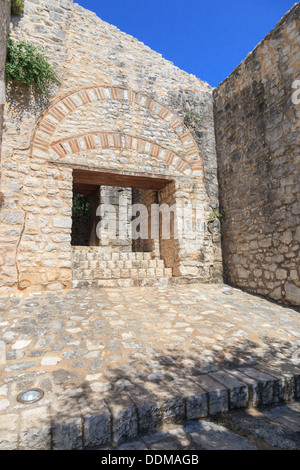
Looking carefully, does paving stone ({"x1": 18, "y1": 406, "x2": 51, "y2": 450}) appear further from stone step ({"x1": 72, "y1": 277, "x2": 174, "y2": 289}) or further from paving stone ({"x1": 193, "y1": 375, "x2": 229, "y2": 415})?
stone step ({"x1": 72, "y1": 277, "x2": 174, "y2": 289})

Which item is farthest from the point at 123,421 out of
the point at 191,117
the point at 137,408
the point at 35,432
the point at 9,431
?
the point at 191,117

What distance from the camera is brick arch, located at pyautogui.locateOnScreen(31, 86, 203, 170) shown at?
15.3ft

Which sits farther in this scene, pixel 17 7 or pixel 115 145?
pixel 115 145

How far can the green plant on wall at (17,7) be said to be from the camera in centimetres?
477

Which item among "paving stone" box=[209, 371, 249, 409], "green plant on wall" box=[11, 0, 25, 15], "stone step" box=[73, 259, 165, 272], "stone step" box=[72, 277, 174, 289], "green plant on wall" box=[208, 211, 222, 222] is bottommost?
"paving stone" box=[209, 371, 249, 409]

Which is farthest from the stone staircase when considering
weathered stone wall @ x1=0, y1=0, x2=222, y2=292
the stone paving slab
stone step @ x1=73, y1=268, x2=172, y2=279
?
the stone paving slab

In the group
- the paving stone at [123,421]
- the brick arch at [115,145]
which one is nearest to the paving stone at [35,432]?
the paving stone at [123,421]

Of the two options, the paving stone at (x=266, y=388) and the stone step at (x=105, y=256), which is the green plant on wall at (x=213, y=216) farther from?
the paving stone at (x=266, y=388)

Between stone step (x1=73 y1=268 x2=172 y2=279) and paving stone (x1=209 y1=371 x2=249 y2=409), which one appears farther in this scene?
stone step (x1=73 y1=268 x2=172 y2=279)

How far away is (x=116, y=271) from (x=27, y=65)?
13.0 ft

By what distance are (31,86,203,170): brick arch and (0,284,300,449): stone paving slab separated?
2.75 meters

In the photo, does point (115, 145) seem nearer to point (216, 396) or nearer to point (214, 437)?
point (216, 396)

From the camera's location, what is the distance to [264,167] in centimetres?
495
